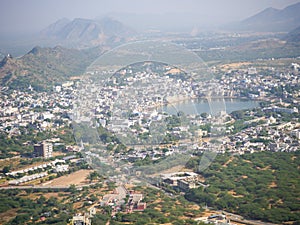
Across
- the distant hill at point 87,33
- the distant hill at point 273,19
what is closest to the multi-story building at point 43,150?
the distant hill at point 87,33

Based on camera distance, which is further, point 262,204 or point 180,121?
point 180,121

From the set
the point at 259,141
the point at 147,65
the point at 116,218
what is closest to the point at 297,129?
the point at 259,141

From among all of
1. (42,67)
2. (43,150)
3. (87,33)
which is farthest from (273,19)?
(43,150)

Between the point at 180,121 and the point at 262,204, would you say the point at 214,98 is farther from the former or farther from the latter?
the point at 262,204

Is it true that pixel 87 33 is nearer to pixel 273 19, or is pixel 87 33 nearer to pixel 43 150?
pixel 273 19

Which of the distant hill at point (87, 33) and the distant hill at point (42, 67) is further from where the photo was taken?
the distant hill at point (87, 33)

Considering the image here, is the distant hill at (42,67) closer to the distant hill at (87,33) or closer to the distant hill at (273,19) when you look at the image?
the distant hill at (87,33)

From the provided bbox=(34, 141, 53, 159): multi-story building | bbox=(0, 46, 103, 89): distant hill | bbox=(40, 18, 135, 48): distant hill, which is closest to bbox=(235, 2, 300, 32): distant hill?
bbox=(40, 18, 135, 48): distant hill

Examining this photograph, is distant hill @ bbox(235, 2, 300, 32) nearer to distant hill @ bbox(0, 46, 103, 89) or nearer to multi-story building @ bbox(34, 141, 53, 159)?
distant hill @ bbox(0, 46, 103, 89)

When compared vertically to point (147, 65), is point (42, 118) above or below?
below
